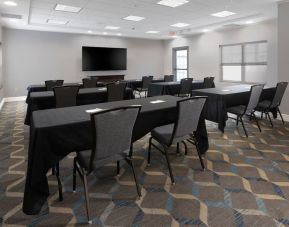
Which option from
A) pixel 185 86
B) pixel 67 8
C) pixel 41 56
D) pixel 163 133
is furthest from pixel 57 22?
pixel 163 133

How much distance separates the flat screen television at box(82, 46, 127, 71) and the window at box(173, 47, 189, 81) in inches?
102

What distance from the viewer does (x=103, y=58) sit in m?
11.1

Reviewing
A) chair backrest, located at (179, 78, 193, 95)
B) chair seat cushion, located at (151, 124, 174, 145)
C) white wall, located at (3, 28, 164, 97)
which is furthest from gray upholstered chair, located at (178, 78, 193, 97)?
white wall, located at (3, 28, 164, 97)

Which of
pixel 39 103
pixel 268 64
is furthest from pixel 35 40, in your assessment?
pixel 268 64

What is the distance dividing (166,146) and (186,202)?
2.08 feet

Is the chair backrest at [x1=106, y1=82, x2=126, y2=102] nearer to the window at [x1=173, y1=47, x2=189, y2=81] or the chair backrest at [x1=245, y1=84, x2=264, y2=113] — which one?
the chair backrest at [x1=245, y1=84, x2=264, y2=113]

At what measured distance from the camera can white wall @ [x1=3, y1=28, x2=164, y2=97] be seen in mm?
9352

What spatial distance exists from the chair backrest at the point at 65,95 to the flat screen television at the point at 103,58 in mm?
6537

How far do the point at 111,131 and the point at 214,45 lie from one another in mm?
8953

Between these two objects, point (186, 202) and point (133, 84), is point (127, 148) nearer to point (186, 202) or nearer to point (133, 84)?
point (186, 202)

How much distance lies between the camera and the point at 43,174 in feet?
6.75

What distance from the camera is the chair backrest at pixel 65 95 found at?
426 centimetres

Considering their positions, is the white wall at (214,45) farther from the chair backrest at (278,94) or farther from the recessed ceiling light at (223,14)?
the chair backrest at (278,94)

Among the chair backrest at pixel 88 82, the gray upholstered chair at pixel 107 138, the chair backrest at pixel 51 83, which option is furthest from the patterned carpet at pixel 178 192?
the chair backrest at pixel 88 82
